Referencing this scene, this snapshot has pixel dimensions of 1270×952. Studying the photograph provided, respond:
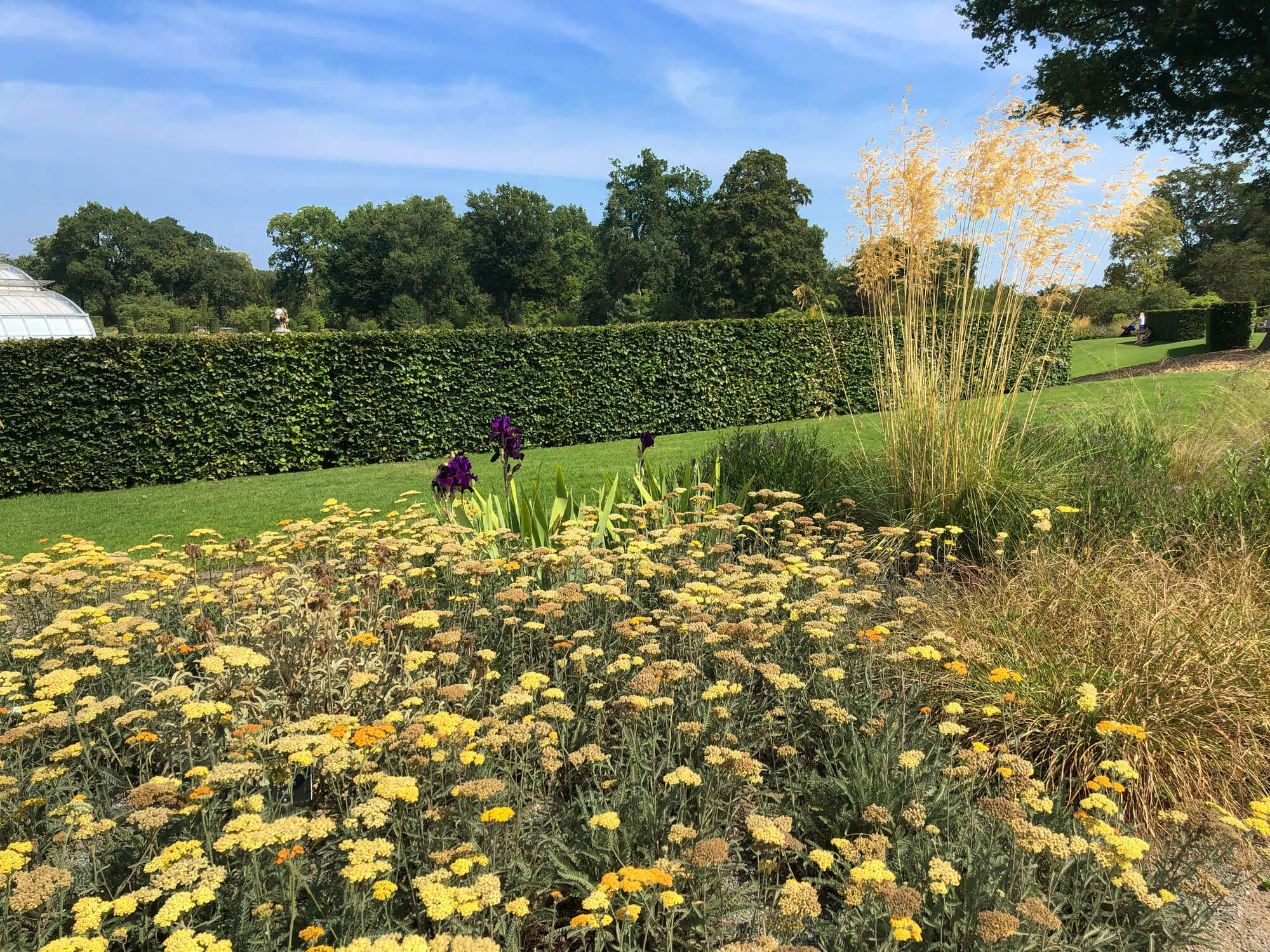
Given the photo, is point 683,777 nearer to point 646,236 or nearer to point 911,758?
point 911,758

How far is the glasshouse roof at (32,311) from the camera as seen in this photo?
3598cm

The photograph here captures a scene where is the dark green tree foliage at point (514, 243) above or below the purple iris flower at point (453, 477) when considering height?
above

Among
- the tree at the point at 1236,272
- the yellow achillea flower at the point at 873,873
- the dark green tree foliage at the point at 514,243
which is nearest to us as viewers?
the yellow achillea flower at the point at 873,873

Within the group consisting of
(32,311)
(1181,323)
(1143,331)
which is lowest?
(1143,331)

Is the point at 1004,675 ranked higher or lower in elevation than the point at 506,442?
lower

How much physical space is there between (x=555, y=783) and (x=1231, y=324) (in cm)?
2582

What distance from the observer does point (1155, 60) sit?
600 inches

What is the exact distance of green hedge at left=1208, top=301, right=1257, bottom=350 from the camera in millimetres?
20719

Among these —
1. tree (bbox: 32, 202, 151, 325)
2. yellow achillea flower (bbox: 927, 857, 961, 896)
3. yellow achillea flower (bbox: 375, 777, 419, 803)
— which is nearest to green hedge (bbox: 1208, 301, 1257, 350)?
yellow achillea flower (bbox: 927, 857, 961, 896)

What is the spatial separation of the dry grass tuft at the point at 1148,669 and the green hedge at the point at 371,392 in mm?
5630

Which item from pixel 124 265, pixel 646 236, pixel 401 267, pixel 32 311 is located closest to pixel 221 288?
pixel 124 265

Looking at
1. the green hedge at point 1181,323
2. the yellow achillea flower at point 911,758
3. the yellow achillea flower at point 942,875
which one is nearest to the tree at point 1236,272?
the green hedge at point 1181,323

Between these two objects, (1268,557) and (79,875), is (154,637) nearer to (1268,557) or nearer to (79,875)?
(79,875)

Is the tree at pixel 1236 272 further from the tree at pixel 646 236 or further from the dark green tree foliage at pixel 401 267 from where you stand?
the dark green tree foliage at pixel 401 267
